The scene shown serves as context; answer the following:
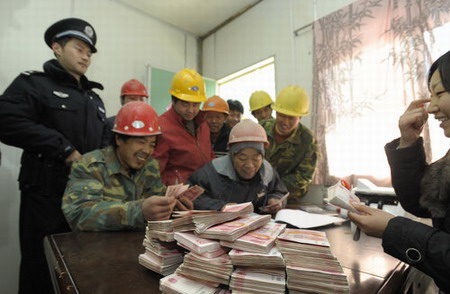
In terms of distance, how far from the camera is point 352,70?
99.7 inches

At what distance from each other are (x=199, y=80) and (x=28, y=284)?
1816mm

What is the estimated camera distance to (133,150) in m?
1.28

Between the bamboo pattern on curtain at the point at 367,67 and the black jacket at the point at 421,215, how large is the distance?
1.52 metres

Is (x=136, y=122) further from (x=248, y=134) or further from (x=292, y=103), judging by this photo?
(x=292, y=103)

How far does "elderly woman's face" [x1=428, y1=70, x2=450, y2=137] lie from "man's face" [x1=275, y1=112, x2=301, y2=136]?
1.39 metres

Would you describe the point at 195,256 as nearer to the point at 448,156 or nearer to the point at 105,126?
the point at 448,156

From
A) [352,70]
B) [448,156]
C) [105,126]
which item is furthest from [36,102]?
[352,70]

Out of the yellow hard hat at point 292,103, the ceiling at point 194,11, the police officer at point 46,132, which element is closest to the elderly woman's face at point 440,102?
the yellow hard hat at point 292,103

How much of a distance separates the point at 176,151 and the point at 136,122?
598 mm

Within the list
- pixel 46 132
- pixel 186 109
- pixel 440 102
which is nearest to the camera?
pixel 440 102

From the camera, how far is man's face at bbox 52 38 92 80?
1663 millimetres

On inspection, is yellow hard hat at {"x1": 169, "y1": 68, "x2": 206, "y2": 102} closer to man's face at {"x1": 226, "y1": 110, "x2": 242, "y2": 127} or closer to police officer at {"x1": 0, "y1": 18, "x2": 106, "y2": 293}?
police officer at {"x1": 0, "y1": 18, "x2": 106, "y2": 293}

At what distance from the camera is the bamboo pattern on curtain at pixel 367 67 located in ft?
6.95

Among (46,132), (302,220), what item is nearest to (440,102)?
(302,220)
